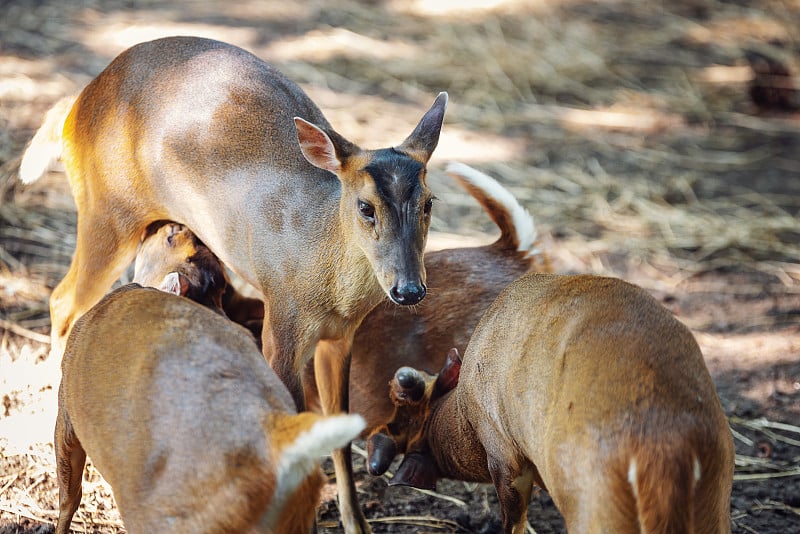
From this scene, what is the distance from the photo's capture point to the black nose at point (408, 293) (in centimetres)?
355

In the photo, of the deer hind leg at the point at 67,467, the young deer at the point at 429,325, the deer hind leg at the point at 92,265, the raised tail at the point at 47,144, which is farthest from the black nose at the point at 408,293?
the raised tail at the point at 47,144

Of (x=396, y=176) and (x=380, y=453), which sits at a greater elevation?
(x=396, y=176)

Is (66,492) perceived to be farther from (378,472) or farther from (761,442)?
(761,442)

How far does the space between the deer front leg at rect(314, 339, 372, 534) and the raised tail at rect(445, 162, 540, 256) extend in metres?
0.89

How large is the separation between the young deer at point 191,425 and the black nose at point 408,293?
682 millimetres

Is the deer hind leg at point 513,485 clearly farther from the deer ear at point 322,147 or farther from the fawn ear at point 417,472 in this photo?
the deer ear at point 322,147

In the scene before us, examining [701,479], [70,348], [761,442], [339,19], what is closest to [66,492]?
[70,348]

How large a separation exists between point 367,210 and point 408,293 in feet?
1.22

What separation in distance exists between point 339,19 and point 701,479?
7.15 m

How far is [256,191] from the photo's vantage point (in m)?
4.08

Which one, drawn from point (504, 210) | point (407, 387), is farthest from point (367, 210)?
point (504, 210)

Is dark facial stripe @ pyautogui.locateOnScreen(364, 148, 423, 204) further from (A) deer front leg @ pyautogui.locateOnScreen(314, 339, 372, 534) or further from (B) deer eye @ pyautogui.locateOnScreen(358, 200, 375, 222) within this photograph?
(A) deer front leg @ pyautogui.locateOnScreen(314, 339, 372, 534)

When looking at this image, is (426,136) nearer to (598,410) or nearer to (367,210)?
(367,210)

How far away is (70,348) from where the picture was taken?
3.16m
